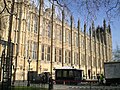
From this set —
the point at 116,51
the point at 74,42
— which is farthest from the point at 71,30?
the point at 116,51

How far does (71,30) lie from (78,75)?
22196 millimetres

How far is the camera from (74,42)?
58938 mm

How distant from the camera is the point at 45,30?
45.8 m

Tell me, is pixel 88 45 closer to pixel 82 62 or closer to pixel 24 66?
pixel 82 62

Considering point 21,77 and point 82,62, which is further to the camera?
point 82,62

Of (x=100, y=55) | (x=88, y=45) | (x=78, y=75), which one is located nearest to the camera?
(x=78, y=75)

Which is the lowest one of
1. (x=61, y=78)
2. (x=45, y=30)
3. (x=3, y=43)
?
(x=61, y=78)

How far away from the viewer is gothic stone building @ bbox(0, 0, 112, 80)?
36000mm

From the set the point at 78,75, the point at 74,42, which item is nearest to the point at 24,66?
the point at 78,75

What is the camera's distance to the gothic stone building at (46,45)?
3600 cm

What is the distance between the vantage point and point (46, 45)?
46.3 metres

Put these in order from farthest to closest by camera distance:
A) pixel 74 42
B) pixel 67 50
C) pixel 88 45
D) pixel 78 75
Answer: pixel 88 45, pixel 74 42, pixel 67 50, pixel 78 75

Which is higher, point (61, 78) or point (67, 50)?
point (67, 50)

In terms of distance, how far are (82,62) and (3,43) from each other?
32398 millimetres
